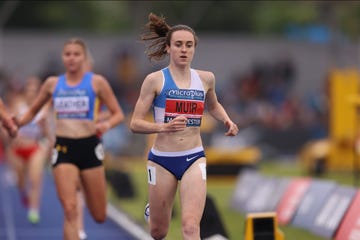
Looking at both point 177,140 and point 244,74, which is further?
point 244,74

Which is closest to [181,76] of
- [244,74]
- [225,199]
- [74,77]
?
[74,77]

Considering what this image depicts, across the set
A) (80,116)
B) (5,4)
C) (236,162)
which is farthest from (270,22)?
(80,116)

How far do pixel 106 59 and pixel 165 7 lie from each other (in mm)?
11871

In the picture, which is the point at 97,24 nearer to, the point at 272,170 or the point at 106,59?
the point at 106,59

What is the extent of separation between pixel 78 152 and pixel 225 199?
390 inches

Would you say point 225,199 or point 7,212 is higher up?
point 7,212

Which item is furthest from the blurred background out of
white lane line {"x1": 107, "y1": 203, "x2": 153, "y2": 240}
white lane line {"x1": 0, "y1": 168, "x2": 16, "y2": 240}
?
white lane line {"x1": 107, "y1": 203, "x2": 153, "y2": 240}

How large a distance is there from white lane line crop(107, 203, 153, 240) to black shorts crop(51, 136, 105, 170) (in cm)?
189

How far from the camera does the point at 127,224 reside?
612 inches

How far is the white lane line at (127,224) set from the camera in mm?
13847

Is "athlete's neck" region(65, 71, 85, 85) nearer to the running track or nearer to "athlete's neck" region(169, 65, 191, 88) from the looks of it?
"athlete's neck" region(169, 65, 191, 88)

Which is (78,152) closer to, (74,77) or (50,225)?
(74,77)

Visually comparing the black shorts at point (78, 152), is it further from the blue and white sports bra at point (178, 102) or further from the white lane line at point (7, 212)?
the white lane line at point (7, 212)

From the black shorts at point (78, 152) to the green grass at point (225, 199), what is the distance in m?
1.15
